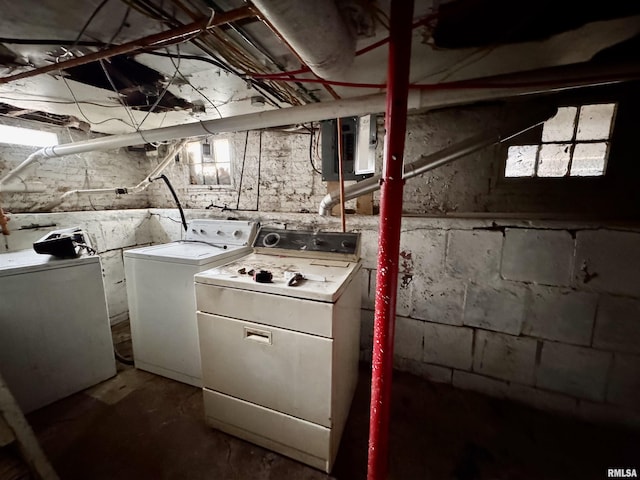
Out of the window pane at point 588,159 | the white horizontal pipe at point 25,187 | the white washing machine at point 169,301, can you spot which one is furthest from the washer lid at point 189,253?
the window pane at point 588,159

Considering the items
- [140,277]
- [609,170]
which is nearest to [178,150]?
[140,277]

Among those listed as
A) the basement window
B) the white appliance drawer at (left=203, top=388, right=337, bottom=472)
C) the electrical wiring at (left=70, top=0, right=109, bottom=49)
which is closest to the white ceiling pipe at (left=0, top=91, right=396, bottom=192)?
the basement window

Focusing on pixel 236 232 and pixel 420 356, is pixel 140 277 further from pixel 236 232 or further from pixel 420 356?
pixel 420 356

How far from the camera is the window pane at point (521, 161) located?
1.83m

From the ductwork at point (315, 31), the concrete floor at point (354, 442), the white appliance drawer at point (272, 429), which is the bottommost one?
the concrete floor at point (354, 442)

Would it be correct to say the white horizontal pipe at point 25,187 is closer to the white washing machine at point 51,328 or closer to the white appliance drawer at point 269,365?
the white washing machine at point 51,328

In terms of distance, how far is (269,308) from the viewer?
1.25 metres

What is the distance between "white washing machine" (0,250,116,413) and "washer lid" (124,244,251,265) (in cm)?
38

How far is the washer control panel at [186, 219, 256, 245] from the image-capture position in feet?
6.84

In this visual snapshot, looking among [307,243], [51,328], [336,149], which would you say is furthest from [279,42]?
[51,328]

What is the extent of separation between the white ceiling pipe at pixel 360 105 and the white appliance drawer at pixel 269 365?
1.28 m

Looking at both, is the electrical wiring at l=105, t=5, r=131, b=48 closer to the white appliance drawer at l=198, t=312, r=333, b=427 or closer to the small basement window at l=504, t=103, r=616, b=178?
the white appliance drawer at l=198, t=312, r=333, b=427

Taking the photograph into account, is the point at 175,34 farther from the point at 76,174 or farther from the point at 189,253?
the point at 76,174

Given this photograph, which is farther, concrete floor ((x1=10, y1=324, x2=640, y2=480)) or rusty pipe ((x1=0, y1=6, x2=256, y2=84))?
concrete floor ((x1=10, y1=324, x2=640, y2=480))
